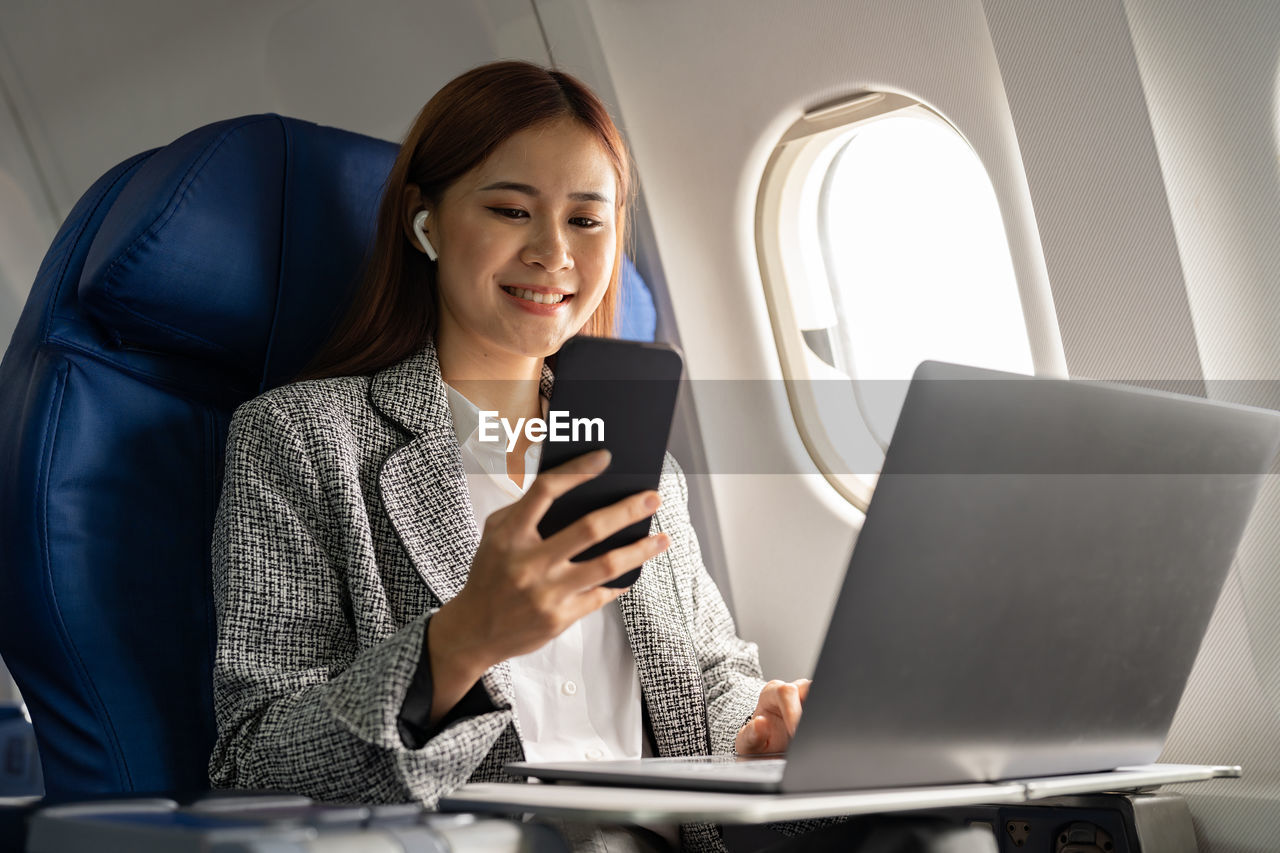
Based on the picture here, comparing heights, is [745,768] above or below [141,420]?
below

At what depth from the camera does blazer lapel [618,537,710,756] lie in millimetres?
1496

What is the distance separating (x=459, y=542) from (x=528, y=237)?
0.45 m

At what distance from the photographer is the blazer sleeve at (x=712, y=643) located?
155 cm

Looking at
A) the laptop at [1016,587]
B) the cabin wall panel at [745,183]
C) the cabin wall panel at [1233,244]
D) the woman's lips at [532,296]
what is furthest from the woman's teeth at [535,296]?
the cabin wall panel at [1233,244]

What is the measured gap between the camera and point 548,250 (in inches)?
61.6

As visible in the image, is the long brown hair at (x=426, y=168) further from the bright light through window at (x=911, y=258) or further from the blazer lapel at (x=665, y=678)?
the bright light through window at (x=911, y=258)

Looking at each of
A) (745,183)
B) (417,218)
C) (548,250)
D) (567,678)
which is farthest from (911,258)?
(567,678)

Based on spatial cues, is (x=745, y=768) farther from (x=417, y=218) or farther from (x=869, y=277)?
(x=869, y=277)

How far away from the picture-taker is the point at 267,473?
1.34 metres

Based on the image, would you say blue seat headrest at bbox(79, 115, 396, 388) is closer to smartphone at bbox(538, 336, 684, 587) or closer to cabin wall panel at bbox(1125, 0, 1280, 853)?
smartphone at bbox(538, 336, 684, 587)

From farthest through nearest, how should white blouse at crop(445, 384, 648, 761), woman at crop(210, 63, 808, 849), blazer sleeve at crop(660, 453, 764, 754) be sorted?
blazer sleeve at crop(660, 453, 764, 754), white blouse at crop(445, 384, 648, 761), woman at crop(210, 63, 808, 849)

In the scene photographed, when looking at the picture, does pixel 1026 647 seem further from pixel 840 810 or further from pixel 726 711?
pixel 726 711

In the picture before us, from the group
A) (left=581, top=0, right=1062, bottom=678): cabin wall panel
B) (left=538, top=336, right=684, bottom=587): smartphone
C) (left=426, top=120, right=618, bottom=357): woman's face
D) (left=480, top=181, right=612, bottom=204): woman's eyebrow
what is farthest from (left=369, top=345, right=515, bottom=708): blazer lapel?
Answer: (left=581, top=0, right=1062, bottom=678): cabin wall panel

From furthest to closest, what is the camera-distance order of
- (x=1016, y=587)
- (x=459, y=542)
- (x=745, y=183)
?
(x=745, y=183), (x=459, y=542), (x=1016, y=587)
